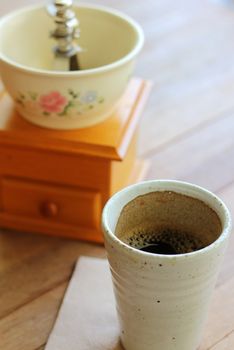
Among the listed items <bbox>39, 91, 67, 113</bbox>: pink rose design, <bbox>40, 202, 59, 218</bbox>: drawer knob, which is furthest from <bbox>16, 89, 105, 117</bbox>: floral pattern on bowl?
<bbox>40, 202, 59, 218</bbox>: drawer knob

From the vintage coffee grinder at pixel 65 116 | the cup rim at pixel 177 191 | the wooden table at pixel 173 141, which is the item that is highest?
the cup rim at pixel 177 191

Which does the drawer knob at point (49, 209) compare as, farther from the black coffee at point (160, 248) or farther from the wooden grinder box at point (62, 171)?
the black coffee at point (160, 248)

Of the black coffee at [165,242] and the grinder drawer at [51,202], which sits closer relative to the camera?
the black coffee at [165,242]

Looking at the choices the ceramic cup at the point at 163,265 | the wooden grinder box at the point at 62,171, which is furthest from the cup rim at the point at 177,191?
the wooden grinder box at the point at 62,171

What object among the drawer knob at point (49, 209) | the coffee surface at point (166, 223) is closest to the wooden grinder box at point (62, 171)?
the drawer knob at point (49, 209)

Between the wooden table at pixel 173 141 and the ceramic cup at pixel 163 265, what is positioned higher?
the ceramic cup at pixel 163 265

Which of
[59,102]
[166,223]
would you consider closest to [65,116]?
[59,102]

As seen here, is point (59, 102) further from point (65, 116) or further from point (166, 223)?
point (166, 223)
